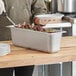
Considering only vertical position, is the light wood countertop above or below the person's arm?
below

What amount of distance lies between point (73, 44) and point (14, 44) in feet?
1.21

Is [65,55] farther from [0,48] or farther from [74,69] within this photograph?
[74,69]

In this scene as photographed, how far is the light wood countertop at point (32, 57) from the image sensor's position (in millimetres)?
1306

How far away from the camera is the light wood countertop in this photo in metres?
1.31

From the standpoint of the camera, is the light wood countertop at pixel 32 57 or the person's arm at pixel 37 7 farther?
the person's arm at pixel 37 7

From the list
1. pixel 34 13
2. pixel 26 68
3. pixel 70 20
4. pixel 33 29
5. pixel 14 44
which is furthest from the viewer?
pixel 70 20

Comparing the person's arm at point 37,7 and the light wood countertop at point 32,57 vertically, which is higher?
the person's arm at point 37,7

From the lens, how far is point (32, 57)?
135cm

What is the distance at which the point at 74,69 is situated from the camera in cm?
238

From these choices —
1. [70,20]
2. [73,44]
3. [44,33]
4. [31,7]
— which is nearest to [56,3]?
[70,20]

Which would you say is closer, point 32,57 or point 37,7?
point 32,57

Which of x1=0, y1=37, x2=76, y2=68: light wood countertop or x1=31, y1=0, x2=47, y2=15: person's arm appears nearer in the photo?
x1=0, y1=37, x2=76, y2=68: light wood countertop

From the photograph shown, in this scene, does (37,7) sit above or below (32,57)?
above

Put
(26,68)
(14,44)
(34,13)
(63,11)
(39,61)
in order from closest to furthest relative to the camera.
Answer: (39,61) → (14,44) → (26,68) → (34,13) → (63,11)
